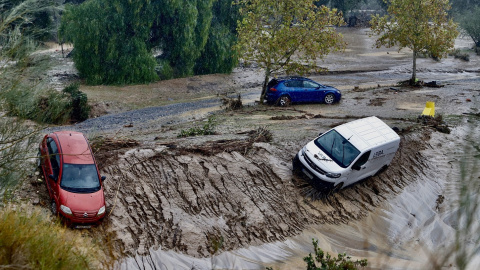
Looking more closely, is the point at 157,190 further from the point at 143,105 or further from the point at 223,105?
the point at 143,105

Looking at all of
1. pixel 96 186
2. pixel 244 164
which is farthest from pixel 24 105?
pixel 244 164

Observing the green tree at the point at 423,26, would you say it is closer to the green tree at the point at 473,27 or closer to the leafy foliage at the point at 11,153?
the leafy foliage at the point at 11,153

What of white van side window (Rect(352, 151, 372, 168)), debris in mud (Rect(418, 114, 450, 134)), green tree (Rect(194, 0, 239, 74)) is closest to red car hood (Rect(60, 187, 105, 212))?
white van side window (Rect(352, 151, 372, 168))

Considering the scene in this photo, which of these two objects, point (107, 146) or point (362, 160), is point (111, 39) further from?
point (362, 160)

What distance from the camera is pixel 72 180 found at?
1177cm

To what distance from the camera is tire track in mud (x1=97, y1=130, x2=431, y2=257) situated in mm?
12281

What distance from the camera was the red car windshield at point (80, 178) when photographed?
11.7 meters

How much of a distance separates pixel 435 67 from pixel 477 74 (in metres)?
3.84

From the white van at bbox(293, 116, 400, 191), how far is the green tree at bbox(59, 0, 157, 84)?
66.3 ft

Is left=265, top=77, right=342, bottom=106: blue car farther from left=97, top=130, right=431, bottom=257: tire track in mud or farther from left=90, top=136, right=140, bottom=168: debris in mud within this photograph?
left=90, top=136, right=140, bottom=168: debris in mud

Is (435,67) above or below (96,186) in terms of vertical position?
below

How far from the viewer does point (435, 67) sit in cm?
4288

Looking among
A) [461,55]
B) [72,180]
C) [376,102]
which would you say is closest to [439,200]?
[376,102]

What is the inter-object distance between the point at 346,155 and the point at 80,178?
7.93m
